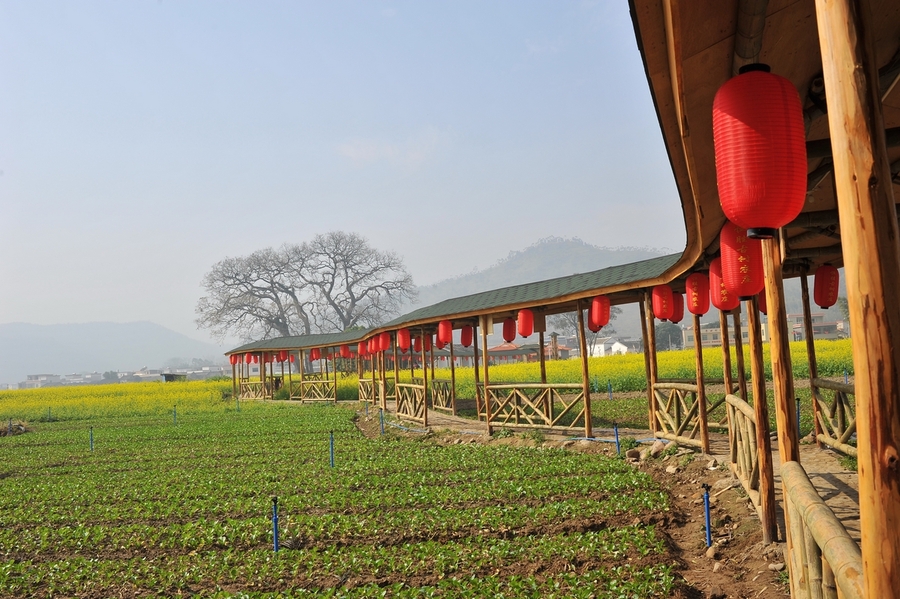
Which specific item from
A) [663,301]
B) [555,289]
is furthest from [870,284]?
[555,289]

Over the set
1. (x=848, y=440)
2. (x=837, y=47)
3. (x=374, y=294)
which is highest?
(x=374, y=294)

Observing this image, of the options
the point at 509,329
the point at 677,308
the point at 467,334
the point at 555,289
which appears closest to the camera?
the point at 677,308

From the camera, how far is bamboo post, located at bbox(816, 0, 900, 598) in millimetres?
2043

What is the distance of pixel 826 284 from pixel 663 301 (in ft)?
7.93

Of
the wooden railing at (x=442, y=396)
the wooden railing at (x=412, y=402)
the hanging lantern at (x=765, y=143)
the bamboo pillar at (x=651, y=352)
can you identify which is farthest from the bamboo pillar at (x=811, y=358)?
the wooden railing at (x=442, y=396)

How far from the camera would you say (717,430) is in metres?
13.4

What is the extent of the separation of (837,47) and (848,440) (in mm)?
8031

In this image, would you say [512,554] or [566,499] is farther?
[566,499]

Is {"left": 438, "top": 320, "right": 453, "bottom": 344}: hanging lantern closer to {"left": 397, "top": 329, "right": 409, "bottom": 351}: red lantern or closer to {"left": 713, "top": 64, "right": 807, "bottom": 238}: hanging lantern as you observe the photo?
{"left": 397, "top": 329, "right": 409, "bottom": 351}: red lantern

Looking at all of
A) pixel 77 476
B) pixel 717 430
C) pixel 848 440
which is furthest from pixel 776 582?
pixel 77 476

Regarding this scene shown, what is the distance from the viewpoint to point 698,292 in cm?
1003

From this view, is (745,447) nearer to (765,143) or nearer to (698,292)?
(698,292)

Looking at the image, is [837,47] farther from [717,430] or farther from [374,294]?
[374,294]

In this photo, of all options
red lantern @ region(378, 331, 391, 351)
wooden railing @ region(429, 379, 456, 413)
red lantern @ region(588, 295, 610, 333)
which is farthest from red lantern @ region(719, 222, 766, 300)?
wooden railing @ region(429, 379, 456, 413)
